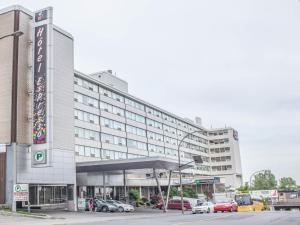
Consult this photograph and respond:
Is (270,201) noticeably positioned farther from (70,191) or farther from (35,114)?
(35,114)

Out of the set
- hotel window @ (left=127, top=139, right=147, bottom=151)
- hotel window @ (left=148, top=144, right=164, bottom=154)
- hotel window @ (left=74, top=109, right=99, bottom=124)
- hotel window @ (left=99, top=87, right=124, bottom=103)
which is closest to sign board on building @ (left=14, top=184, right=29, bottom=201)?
hotel window @ (left=74, top=109, right=99, bottom=124)

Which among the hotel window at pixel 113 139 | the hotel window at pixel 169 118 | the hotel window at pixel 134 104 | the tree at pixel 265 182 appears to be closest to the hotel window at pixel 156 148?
the hotel window at pixel 134 104

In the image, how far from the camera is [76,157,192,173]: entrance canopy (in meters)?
47.8

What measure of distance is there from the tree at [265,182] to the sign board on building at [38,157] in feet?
350

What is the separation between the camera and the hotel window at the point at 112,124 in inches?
2705

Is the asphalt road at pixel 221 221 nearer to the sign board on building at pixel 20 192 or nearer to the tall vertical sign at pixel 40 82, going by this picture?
the sign board on building at pixel 20 192

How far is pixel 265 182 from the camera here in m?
142

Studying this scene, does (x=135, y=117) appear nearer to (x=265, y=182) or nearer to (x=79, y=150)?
(x=79, y=150)

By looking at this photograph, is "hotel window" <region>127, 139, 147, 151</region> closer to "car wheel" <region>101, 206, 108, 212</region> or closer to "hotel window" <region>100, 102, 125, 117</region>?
"hotel window" <region>100, 102, 125, 117</region>

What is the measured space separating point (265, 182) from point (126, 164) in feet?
334

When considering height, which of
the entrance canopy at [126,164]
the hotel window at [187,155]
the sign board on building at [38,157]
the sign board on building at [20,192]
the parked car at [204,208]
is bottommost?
the parked car at [204,208]

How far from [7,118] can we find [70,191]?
39.7 feet

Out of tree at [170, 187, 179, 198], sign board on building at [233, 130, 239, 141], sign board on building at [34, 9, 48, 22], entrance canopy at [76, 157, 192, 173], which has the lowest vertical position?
tree at [170, 187, 179, 198]

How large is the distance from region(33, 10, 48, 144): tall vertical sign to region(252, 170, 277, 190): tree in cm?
10701
